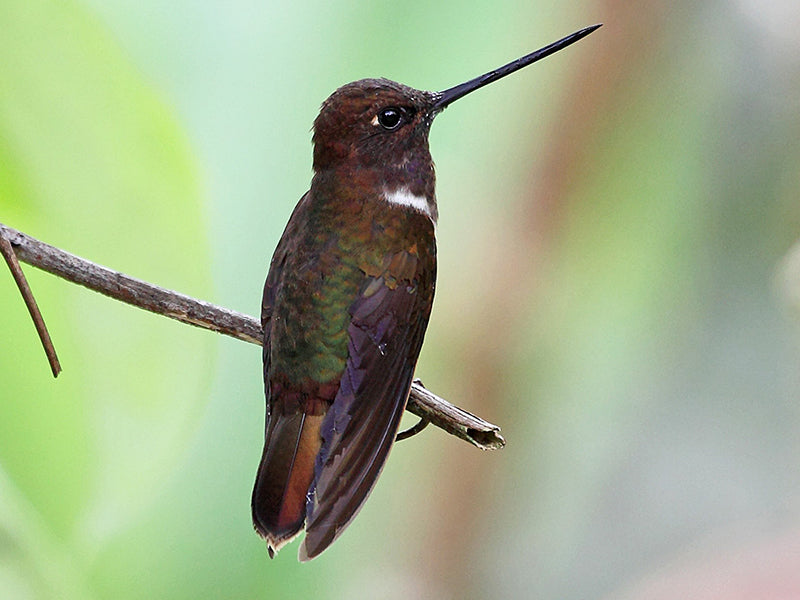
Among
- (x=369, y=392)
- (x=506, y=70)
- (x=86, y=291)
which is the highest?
(x=506, y=70)

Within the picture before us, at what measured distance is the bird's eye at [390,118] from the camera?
100 centimetres

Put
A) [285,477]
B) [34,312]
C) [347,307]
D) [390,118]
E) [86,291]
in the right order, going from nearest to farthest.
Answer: [34,312] → [285,477] → [347,307] → [390,118] → [86,291]

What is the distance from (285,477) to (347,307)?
19 cm

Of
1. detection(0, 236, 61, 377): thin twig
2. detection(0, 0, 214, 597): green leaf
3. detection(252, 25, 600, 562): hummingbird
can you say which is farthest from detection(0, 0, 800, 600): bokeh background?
detection(0, 236, 61, 377): thin twig

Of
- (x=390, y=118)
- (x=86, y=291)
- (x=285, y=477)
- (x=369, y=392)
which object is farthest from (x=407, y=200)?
(x=86, y=291)

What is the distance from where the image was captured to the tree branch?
2.48ft

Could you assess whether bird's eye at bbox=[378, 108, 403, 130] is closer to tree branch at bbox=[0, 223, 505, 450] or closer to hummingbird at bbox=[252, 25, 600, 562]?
hummingbird at bbox=[252, 25, 600, 562]

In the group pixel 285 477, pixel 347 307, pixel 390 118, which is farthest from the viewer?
pixel 390 118

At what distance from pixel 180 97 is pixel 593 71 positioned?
0.67 metres

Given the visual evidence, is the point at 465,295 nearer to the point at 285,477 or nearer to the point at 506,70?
the point at 506,70

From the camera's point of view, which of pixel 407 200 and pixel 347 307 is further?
pixel 407 200

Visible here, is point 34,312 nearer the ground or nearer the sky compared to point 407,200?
nearer the ground

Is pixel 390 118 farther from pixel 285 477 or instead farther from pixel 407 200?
pixel 285 477

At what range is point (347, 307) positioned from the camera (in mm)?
896
